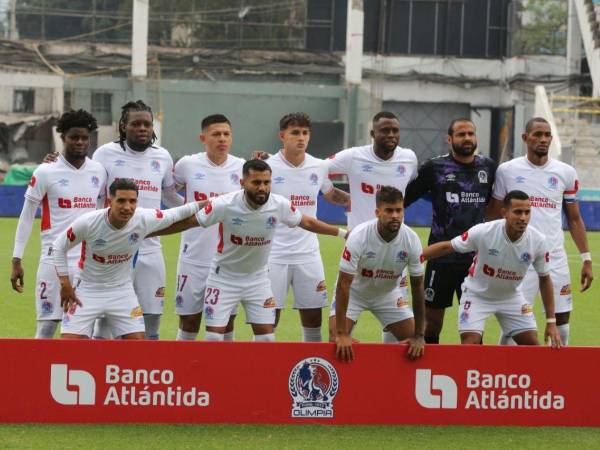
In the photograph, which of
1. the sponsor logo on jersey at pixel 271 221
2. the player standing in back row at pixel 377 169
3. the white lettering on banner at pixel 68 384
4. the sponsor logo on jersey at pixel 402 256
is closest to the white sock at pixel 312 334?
the player standing in back row at pixel 377 169

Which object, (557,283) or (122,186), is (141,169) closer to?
(122,186)

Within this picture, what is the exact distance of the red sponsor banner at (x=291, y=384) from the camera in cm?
813

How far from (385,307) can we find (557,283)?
1.73m

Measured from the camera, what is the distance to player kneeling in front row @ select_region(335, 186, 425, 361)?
28.1 ft

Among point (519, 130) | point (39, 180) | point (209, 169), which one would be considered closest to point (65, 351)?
point (39, 180)

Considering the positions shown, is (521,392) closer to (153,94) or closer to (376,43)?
(153,94)

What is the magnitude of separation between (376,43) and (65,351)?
3616cm

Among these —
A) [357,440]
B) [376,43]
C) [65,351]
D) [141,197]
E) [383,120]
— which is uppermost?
[376,43]

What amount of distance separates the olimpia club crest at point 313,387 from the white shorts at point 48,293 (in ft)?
7.13

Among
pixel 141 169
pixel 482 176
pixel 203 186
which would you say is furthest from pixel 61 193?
pixel 482 176

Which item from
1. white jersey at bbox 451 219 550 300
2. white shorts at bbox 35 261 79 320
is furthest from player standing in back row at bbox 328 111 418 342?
white shorts at bbox 35 261 79 320

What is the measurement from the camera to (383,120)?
33.0 ft

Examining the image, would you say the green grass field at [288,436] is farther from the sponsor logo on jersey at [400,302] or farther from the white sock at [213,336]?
the sponsor logo on jersey at [400,302]

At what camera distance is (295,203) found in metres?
10.2
